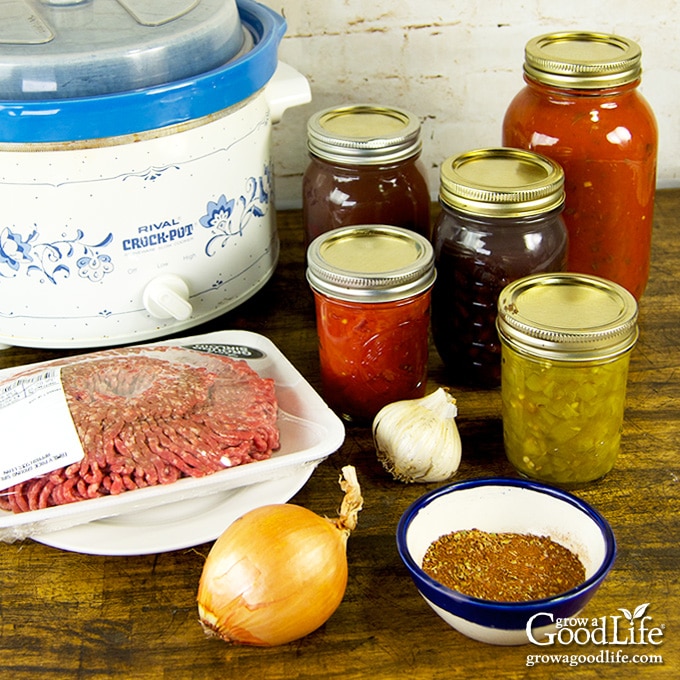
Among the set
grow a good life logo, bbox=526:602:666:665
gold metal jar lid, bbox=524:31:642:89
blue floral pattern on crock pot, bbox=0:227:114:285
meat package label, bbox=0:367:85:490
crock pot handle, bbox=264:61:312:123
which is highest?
gold metal jar lid, bbox=524:31:642:89

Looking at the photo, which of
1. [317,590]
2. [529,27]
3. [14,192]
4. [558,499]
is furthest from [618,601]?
[529,27]

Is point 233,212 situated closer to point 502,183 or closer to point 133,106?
point 133,106

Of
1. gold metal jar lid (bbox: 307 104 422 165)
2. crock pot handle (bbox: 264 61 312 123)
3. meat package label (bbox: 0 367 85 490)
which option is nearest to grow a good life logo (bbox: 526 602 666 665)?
meat package label (bbox: 0 367 85 490)

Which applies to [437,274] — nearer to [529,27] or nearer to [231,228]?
[231,228]

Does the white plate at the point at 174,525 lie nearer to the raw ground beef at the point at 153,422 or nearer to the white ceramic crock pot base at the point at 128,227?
the raw ground beef at the point at 153,422

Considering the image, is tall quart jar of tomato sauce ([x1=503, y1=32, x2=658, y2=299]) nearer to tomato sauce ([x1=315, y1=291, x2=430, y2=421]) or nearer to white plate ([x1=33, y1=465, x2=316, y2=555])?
tomato sauce ([x1=315, y1=291, x2=430, y2=421])

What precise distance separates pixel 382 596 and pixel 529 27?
0.82 m

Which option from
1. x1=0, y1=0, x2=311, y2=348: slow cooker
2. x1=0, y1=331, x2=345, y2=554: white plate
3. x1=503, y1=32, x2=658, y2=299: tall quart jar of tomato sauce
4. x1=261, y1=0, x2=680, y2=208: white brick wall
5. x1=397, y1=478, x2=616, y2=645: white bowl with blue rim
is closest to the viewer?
x1=397, y1=478, x2=616, y2=645: white bowl with blue rim

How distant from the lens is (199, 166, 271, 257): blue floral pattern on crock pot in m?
0.98

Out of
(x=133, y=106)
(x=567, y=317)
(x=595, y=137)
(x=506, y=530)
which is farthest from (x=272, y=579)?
(x=595, y=137)

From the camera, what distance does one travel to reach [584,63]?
955mm

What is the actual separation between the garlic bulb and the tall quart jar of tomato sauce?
0.29 metres

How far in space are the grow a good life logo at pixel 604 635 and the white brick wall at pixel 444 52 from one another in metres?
0.78

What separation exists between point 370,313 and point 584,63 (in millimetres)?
340
